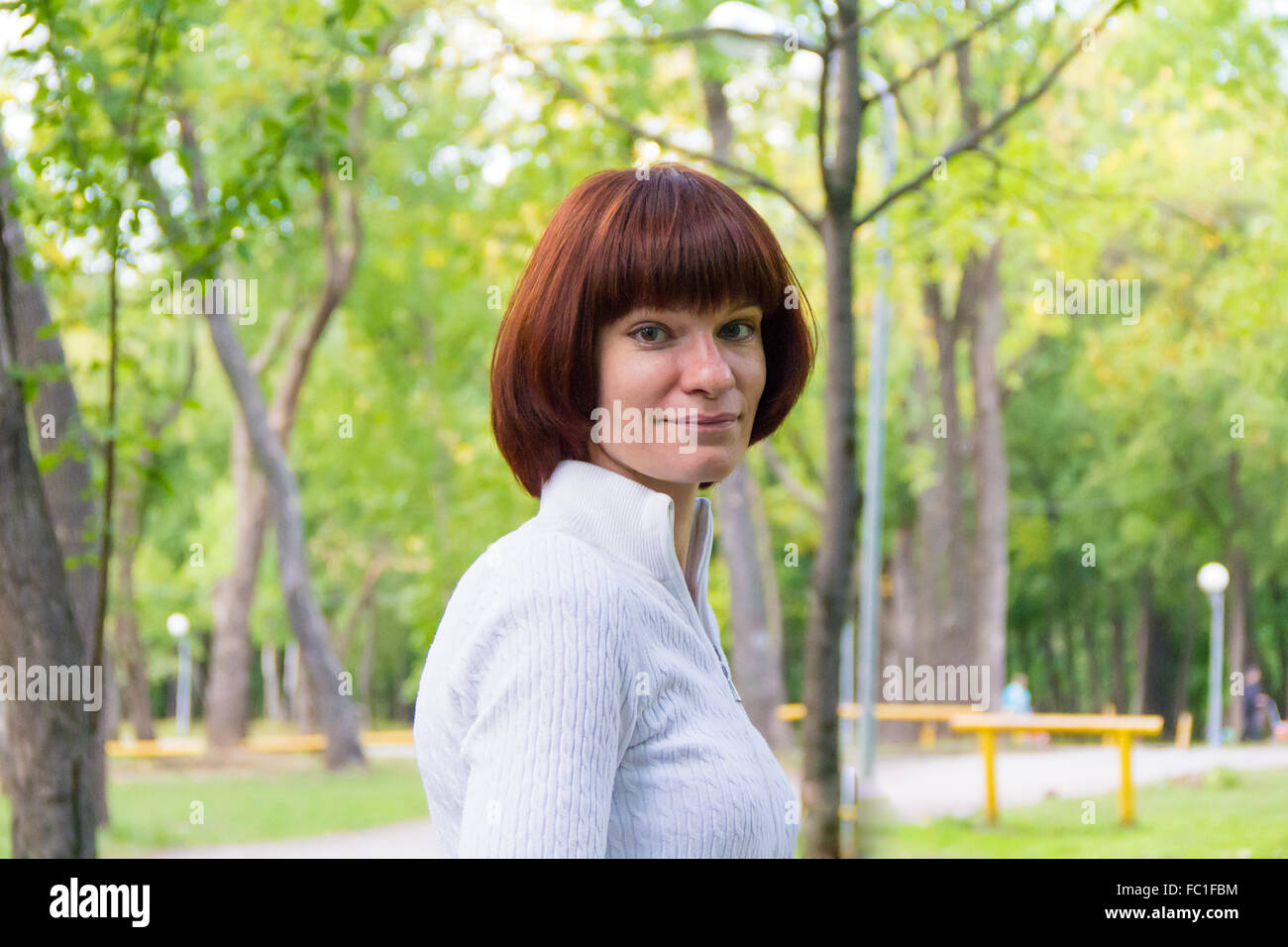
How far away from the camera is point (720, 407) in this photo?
1592 mm

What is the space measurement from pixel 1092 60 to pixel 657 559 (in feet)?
62.7

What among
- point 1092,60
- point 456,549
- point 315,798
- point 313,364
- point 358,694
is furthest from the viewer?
point 358,694

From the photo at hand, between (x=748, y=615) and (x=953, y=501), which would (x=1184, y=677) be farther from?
(x=748, y=615)

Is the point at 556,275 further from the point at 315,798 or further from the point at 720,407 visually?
the point at 315,798

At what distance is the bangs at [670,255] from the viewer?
60.8 inches

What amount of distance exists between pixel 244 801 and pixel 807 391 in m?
8.36

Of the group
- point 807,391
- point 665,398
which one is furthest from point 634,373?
point 807,391

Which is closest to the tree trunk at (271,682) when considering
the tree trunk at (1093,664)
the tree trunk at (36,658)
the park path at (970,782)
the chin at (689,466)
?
the tree trunk at (1093,664)

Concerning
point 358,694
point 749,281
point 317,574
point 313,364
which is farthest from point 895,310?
point 749,281

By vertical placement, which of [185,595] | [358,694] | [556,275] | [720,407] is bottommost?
[358,694]

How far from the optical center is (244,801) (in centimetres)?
1430
